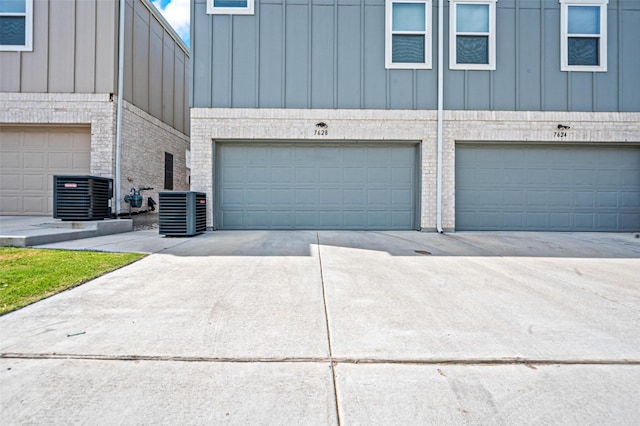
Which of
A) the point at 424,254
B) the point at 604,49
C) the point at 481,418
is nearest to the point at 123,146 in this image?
the point at 424,254

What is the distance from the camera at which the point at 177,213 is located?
7.95 meters

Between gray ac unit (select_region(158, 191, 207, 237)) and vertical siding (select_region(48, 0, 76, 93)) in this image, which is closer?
gray ac unit (select_region(158, 191, 207, 237))

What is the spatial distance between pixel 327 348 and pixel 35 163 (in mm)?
11678

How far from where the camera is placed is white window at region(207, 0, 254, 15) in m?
9.31

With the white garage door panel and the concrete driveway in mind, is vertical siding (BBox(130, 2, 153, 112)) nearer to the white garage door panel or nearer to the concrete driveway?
the white garage door panel

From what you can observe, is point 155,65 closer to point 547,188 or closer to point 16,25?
point 16,25

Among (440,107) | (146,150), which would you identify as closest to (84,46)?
(146,150)

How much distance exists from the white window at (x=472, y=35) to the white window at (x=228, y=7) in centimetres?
549

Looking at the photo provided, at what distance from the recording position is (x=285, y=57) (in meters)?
9.46

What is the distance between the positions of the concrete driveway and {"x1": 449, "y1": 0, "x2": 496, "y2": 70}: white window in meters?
6.76

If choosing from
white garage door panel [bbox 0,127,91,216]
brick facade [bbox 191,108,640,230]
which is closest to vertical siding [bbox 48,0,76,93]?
white garage door panel [bbox 0,127,91,216]

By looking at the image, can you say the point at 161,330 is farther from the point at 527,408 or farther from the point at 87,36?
the point at 87,36

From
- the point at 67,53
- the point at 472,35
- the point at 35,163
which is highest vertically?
the point at 472,35

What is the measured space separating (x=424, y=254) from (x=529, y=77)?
22.5ft
